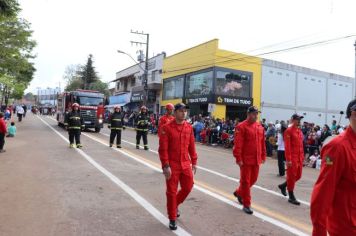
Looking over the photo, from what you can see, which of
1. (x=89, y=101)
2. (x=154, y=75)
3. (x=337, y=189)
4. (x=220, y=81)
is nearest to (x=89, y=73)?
(x=154, y=75)

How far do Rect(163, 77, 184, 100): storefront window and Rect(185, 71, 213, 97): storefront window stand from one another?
139cm

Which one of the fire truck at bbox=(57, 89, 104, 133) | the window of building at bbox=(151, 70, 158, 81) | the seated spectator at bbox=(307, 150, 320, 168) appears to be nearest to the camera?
the seated spectator at bbox=(307, 150, 320, 168)

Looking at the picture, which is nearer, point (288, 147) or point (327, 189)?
point (327, 189)

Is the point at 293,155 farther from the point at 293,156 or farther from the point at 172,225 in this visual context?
the point at 172,225

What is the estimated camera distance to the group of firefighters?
2889mm

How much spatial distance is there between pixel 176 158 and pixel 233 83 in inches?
1214

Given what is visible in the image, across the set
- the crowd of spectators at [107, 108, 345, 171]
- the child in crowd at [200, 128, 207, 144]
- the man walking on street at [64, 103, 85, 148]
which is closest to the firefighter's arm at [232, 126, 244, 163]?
the crowd of spectators at [107, 108, 345, 171]

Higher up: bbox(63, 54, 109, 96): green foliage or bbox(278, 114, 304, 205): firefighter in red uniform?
bbox(63, 54, 109, 96): green foliage

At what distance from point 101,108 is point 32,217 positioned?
24.3 m

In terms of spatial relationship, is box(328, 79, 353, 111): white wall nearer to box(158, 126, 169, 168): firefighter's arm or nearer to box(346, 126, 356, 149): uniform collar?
box(158, 126, 169, 168): firefighter's arm

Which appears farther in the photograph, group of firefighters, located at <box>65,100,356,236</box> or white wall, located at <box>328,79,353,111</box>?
white wall, located at <box>328,79,353,111</box>

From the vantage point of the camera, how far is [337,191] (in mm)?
2961

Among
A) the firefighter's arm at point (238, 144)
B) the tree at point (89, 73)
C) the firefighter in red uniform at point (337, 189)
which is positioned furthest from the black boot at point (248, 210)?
the tree at point (89, 73)

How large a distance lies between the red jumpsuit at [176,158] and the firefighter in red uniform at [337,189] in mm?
3377
